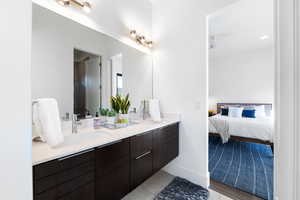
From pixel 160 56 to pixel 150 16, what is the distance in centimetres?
73

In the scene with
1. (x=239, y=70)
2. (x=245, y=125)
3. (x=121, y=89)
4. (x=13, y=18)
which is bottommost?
(x=245, y=125)

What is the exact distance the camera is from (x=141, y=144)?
60.8 inches

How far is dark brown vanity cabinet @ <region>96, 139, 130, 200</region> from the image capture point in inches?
45.1

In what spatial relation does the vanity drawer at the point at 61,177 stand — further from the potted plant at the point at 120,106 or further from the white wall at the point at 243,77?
the white wall at the point at 243,77

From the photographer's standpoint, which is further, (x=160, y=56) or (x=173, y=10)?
(x=160, y=56)

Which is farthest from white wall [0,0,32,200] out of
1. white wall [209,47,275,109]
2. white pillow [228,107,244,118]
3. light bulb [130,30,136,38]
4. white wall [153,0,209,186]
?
white wall [209,47,275,109]

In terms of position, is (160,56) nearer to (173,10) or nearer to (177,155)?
(173,10)

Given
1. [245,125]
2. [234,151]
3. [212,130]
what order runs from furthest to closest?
[212,130] < [245,125] < [234,151]

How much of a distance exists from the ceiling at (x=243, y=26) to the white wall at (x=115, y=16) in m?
1.04

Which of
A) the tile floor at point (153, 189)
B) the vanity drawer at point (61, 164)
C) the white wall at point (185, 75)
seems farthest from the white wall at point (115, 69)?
the tile floor at point (153, 189)

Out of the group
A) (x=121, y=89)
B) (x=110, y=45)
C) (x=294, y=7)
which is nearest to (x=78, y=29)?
(x=110, y=45)

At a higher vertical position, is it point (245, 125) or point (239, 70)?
point (239, 70)

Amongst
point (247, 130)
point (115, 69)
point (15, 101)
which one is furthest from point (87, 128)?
point (247, 130)

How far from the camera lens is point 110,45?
1.91 m
